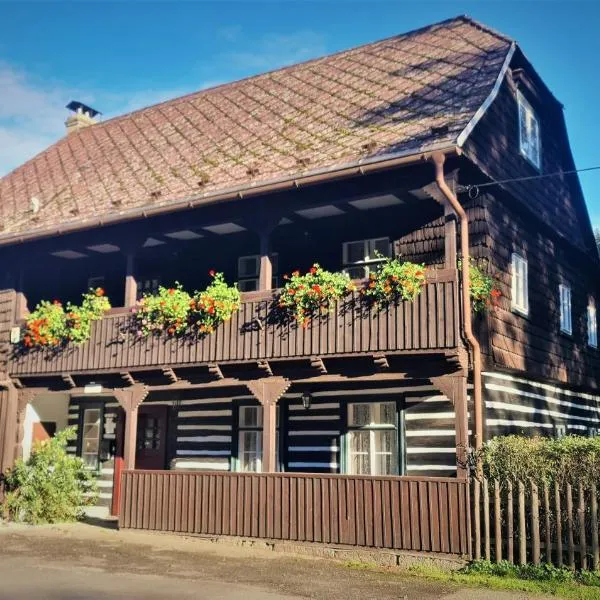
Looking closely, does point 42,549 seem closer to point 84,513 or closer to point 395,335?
point 84,513

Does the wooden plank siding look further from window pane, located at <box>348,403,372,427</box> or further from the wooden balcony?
window pane, located at <box>348,403,372,427</box>

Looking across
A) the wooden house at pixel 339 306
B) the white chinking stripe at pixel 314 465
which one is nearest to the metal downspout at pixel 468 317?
the wooden house at pixel 339 306

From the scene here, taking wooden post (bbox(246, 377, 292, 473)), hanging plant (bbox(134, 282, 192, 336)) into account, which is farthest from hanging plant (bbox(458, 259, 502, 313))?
hanging plant (bbox(134, 282, 192, 336))

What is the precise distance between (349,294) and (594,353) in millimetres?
10032

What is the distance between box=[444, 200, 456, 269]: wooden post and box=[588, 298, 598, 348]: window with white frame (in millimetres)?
9124

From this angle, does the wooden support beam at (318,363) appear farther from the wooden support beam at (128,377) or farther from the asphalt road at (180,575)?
the wooden support beam at (128,377)

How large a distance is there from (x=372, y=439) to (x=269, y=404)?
215cm

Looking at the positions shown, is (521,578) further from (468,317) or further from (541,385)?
(541,385)

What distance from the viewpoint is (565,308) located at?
1816 centimetres

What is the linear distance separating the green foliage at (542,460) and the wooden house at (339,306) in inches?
20.1

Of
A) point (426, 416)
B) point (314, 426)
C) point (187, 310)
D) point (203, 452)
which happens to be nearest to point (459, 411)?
point (426, 416)

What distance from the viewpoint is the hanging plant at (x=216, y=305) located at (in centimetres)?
1390

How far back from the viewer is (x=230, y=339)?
13984 mm

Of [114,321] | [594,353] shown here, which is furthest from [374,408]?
[594,353]
